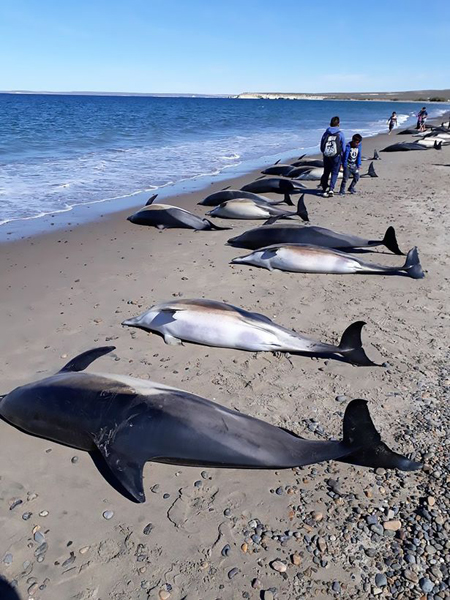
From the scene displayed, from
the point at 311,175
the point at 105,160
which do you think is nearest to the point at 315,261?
the point at 311,175

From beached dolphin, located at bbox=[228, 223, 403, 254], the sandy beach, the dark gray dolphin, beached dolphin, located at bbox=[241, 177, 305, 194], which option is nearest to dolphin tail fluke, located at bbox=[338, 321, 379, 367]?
the sandy beach

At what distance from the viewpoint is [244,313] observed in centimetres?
575

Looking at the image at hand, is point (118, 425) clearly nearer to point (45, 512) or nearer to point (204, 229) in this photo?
point (45, 512)

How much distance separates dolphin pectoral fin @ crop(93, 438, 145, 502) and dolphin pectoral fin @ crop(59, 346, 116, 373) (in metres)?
1.27

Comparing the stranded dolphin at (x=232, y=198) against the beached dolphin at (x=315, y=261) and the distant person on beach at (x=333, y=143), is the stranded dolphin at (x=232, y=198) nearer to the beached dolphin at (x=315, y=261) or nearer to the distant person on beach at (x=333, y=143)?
the distant person on beach at (x=333, y=143)

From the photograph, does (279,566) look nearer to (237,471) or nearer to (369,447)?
(237,471)

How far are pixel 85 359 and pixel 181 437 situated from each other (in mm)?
1764

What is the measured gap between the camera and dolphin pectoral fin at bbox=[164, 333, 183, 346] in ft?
18.7

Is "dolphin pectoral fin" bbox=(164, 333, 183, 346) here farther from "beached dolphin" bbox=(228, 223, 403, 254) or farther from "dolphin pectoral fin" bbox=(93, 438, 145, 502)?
"beached dolphin" bbox=(228, 223, 403, 254)

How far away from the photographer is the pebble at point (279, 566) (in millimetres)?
3003

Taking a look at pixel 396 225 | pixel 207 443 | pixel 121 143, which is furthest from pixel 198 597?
pixel 121 143

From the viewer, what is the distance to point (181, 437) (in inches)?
145

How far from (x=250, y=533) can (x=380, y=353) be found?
2861mm

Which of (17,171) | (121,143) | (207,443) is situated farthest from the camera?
(121,143)
